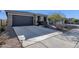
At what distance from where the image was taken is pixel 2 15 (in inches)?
171

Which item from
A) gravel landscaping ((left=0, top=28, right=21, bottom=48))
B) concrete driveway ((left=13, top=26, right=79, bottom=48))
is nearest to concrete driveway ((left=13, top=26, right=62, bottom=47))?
concrete driveway ((left=13, top=26, right=79, bottom=48))

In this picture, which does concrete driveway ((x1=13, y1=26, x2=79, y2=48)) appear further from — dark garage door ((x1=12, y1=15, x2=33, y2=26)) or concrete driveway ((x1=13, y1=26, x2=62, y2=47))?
dark garage door ((x1=12, y1=15, x2=33, y2=26))

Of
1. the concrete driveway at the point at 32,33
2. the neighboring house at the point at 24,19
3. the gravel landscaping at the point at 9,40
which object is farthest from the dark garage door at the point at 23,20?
the gravel landscaping at the point at 9,40

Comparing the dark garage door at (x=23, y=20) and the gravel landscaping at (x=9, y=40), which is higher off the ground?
the dark garage door at (x=23, y=20)

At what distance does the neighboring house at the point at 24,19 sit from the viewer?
172 inches

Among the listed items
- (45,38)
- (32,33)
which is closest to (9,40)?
(32,33)

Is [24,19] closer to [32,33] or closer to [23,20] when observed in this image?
[23,20]

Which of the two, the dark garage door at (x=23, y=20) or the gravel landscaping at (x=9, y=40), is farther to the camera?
the dark garage door at (x=23, y=20)

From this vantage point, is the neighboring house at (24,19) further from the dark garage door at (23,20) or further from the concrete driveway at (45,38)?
the concrete driveway at (45,38)

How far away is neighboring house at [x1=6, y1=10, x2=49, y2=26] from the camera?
436 centimetres

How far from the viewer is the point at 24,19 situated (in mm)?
4512

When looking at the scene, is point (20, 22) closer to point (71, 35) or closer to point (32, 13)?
point (32, 13)

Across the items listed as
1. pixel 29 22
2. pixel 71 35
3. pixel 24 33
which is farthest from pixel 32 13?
A: pixel 71 35
